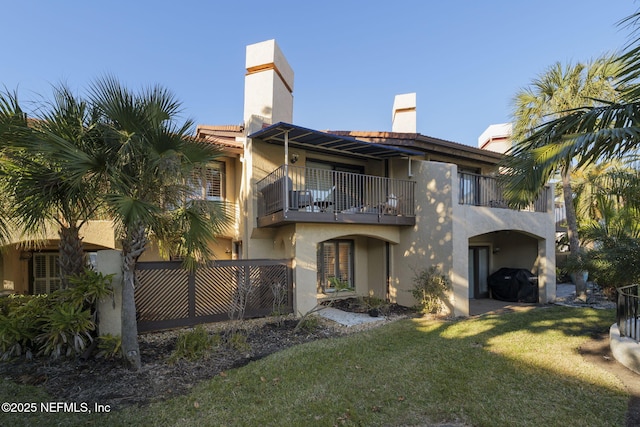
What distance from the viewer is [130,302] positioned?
6223mm

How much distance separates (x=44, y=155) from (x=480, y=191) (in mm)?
12597

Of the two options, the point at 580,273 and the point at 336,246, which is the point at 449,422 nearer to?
the point at 336,246

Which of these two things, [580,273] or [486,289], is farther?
[486,289]

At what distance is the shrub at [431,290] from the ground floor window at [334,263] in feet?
9.13

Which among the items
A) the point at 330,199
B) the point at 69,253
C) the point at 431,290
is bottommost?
the point at 431,290

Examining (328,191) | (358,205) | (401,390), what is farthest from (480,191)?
(401,390)

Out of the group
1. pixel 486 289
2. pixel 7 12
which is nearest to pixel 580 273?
pixel 486 289

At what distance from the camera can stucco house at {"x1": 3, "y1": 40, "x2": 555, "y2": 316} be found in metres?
10.4

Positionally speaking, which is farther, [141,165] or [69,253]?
[69,253]

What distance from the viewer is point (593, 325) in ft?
28.6

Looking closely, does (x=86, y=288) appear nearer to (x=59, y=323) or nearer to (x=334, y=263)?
(x=59, y=323)

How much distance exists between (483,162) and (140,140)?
526 inches

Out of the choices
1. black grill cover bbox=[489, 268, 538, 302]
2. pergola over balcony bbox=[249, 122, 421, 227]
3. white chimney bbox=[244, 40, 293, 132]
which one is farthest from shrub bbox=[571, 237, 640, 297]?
white chimney bbox=[244, 40, 293, 132]

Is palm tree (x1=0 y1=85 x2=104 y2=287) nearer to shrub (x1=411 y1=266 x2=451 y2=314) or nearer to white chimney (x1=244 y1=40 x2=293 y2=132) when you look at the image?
white chimney (x1=244 y1=40 x2=293 y2=132)
